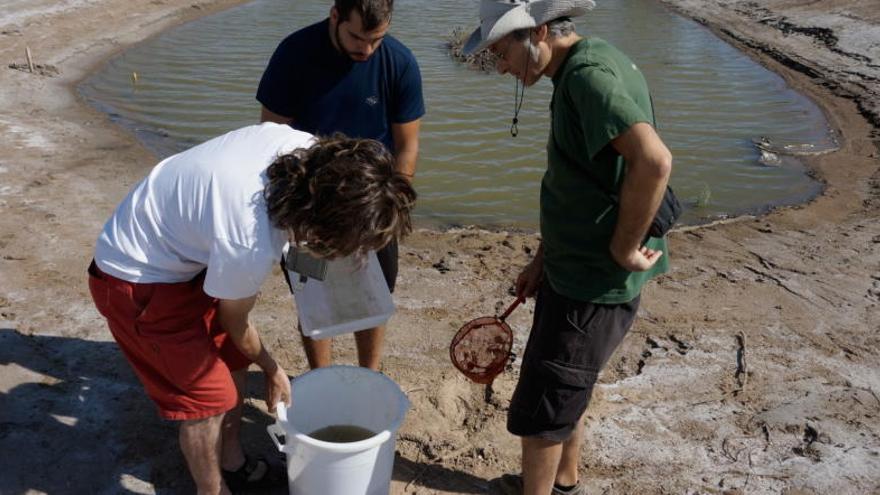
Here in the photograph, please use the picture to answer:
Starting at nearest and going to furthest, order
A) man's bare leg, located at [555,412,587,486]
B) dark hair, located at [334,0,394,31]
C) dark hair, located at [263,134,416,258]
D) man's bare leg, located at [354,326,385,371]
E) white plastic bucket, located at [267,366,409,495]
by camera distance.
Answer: dark hair, located at [263,134,416,258]
white plastic bucket, located at [267,366,409,495]
dark hair, located at [334,0,394,31]
man's bare leg, located at [555,412,587,486]
man's bare leg, located at [354,326,385,371]

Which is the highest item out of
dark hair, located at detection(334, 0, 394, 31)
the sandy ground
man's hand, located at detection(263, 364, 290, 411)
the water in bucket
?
dark hair, located at detection(334, 0, 394, 31)

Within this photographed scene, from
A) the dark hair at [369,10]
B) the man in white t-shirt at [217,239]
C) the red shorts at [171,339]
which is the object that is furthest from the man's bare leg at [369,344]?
the dark hair at [369,10]

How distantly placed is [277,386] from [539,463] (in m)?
0.94

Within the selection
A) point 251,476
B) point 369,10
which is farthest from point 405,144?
point 251,476

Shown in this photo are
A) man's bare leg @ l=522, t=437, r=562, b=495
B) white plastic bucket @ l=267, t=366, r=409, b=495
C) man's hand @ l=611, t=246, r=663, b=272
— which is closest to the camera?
man's hand @ l=611, t=246, r=663, b=272

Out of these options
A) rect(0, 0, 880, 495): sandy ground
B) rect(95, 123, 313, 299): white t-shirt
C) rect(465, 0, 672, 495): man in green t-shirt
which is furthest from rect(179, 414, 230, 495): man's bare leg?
rect(465, 0, 672, 495): man in green t-shirt

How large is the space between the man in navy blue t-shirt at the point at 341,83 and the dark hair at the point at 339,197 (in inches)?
42.7

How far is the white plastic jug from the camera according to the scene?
8.91 feet

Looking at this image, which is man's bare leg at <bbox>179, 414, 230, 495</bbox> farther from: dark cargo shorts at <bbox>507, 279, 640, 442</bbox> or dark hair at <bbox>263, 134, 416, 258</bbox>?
dark cargo shorts at <bbox>507, 279, 640, 442</bbox>

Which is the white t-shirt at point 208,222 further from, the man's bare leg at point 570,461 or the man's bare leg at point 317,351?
the man's bare leg at point 570,461

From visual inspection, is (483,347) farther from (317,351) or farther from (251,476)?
(251,476)

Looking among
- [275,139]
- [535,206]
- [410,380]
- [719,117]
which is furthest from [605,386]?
[719,117]

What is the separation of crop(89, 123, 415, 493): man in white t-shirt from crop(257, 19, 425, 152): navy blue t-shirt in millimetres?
809

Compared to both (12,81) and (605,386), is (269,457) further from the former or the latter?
(12,81)
